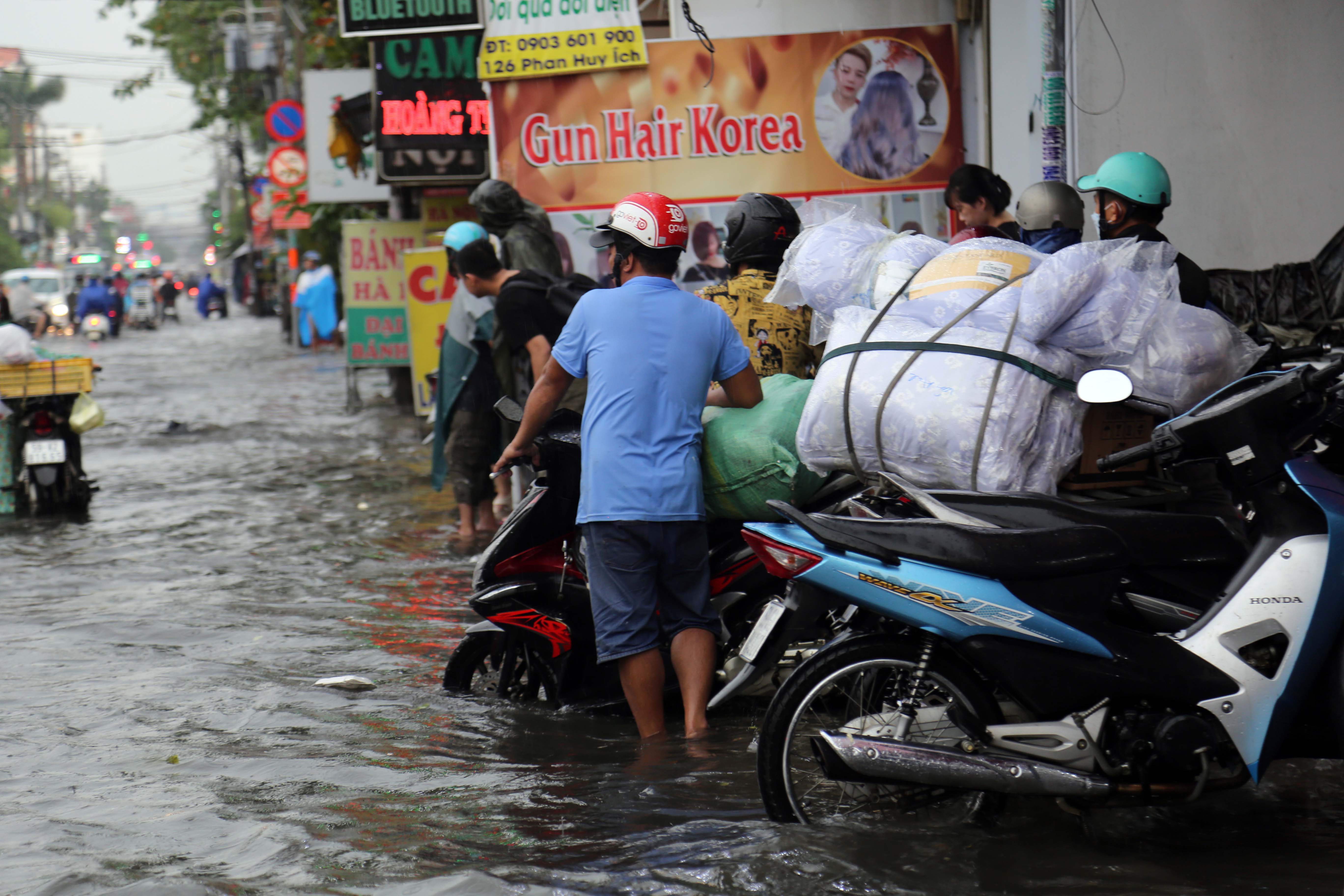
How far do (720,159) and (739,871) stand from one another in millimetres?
6233

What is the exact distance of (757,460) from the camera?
4422 mm

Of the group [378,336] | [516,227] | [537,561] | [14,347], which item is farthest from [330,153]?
[537,561]

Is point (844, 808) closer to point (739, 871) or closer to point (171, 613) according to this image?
point (739, 871)

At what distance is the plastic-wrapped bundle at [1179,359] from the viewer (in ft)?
12.5

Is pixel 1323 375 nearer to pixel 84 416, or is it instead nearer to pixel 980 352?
pixel 980 352

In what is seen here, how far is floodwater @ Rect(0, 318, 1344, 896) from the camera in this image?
3414 mm

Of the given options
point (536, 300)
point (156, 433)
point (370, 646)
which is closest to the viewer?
point (370, 646)

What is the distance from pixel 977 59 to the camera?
27.7 feet

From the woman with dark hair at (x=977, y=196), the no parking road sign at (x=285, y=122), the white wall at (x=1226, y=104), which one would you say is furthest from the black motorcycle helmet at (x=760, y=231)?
the no parking road sign at (x=285, y=122)

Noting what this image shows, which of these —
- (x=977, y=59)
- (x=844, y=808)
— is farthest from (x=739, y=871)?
(x=977, y=59)

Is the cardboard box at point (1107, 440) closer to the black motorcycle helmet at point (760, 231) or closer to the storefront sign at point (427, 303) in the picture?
the black motorcycle helmet at point (760, 231)

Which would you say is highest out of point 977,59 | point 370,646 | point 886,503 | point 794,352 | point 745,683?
point 977,59

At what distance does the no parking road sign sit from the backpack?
20.2 m

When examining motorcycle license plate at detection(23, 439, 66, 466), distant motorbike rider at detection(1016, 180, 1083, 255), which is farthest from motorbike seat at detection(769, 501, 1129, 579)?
motorcycle license plate at detection(23, 439, 66, 466)
